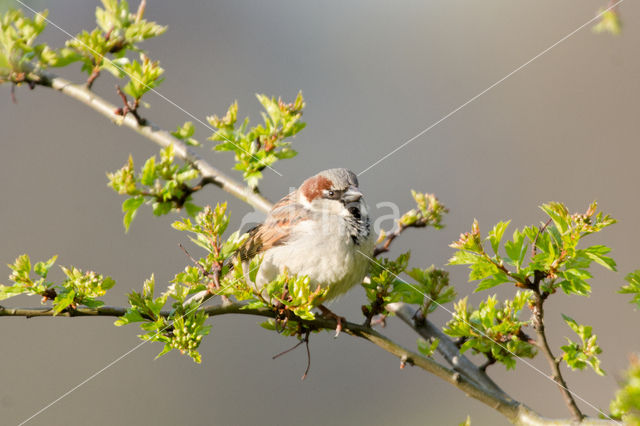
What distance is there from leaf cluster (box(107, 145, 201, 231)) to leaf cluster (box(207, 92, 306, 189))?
0.20 metres

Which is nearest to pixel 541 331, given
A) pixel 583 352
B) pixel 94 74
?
pixel 583 352

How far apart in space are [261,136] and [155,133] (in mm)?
495

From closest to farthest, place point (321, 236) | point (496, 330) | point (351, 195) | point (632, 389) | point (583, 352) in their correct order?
point (632, 389) < point (583, 352) < point (496, 330) < point (321, 236) < point (351, 195)

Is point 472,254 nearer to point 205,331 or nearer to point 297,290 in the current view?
point 297,290

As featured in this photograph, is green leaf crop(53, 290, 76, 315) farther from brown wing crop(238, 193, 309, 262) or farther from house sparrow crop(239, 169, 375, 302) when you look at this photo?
brown wing crop(238, 193, 309, 262)

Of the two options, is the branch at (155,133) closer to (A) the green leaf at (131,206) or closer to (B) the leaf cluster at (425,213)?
(A) the green leaf at (131,206)

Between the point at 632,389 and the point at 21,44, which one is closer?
the point at 632,389

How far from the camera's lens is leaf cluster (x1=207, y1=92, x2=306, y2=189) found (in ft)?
8.21

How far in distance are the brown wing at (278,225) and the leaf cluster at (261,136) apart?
0.46m

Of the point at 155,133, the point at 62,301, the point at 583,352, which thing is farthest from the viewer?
the point at 155,133

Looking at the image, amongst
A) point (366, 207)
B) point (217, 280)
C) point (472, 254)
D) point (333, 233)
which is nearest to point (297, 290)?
point (217, 280)

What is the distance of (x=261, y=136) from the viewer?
8.27 feet

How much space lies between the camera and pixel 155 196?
7.85 ft

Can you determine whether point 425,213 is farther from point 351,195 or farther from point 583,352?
point 583,352
